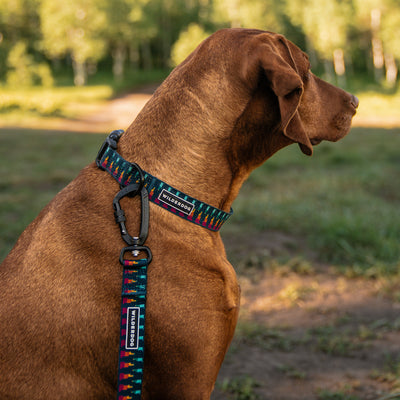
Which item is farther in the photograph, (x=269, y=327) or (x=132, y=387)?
(x=269, y=327)

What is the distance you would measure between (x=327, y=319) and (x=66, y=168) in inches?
237

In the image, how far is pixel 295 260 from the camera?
445 cm

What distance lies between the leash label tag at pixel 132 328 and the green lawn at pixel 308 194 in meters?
3.17

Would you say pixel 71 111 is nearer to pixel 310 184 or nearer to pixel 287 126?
pixel 310 184

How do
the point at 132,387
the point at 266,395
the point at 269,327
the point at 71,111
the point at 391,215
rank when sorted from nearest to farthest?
the point at 132,387, the point at 266,395, the point at 269,327, the point at 391,215, the point at 71,111

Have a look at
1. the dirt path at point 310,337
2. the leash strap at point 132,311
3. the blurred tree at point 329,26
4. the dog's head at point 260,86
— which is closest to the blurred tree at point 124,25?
the blurred tree at point 329,26

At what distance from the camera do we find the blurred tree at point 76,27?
103 feet

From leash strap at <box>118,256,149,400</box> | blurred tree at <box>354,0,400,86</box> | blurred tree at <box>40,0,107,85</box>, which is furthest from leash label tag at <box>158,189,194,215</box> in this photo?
blurred tree at <box>40,0,107,85</box>

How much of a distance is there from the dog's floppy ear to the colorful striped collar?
0.46m

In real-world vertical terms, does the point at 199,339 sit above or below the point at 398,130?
above

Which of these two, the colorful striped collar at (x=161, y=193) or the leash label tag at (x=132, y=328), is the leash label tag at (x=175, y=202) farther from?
the leash label tag at (x=132, y=328)

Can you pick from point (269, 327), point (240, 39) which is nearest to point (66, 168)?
point (269, 327)

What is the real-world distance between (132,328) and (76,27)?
3490cm

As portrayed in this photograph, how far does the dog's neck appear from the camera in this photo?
1831 mm
